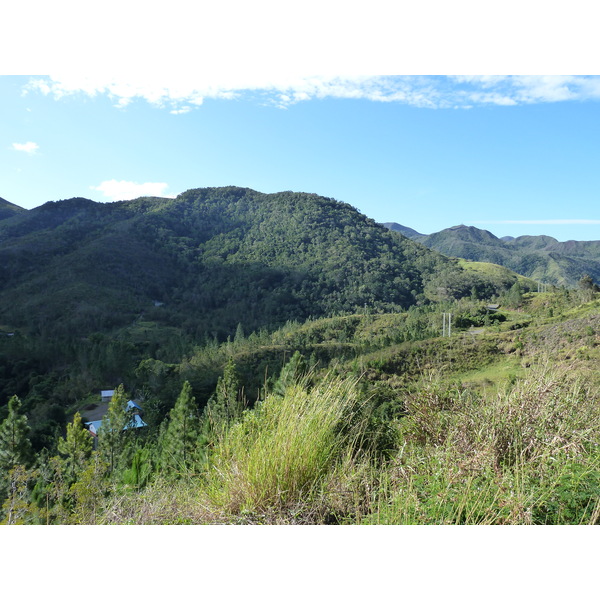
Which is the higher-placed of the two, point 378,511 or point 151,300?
point 378,511

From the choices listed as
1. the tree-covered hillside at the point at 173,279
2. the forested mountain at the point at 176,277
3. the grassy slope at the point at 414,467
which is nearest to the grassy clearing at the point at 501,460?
the grassy slope at the point at 414,467

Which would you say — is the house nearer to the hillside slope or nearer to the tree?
the tree

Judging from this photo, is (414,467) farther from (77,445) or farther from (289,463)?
(77,445)

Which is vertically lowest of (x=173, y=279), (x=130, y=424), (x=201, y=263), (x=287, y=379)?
(x=130, y=424)

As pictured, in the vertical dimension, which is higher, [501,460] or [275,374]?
[501,460]

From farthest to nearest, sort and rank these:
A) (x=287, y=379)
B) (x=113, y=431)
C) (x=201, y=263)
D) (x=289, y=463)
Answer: (x=201, y=263) < (x=113, y=431) < (x=287, y=379) < (x=289, y=463)

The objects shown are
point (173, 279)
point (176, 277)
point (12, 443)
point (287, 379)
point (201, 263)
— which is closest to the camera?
point (287, 379)

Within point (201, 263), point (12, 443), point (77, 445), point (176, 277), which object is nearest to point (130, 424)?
point (77, 445)

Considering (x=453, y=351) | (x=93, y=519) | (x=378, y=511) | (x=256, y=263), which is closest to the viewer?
(x=378, y=511)

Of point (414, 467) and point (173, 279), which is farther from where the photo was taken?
point (173, 279)
